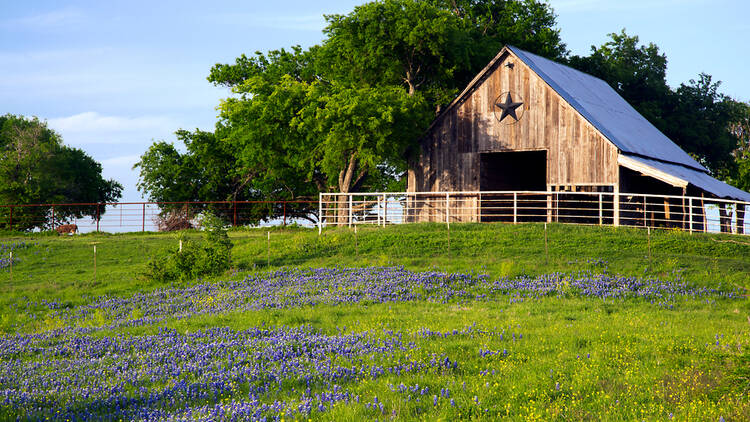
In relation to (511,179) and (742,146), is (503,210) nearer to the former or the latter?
(511,179)

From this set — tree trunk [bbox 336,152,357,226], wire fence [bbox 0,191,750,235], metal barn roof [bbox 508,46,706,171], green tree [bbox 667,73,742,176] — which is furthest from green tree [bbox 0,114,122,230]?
green tree [bbox 667,73,742,176]

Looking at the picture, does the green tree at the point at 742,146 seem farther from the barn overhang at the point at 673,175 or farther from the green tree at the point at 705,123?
the barn overhang at the point at 673,175

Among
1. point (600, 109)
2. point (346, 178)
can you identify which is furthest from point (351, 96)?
point (600, 109)

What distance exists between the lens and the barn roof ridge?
3297 centimetres

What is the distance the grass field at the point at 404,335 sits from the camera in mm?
8312

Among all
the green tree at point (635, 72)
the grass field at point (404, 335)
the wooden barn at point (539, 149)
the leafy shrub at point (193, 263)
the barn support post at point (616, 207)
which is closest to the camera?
the grass field at point (404, 335)

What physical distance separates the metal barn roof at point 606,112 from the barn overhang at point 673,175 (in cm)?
52

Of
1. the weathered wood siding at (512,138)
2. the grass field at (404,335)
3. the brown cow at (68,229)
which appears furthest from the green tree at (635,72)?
the brown cow at (68,229)

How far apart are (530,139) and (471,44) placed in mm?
10725

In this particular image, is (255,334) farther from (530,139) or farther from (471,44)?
(471,44)

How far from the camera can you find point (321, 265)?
2273 cm

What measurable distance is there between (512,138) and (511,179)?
4.23 metres

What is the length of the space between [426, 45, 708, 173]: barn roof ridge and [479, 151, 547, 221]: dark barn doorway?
363cm

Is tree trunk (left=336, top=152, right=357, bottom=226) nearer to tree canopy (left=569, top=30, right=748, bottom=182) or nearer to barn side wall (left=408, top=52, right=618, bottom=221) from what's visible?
barn side wall (left=408, top=52, right=618, bottom=221)
